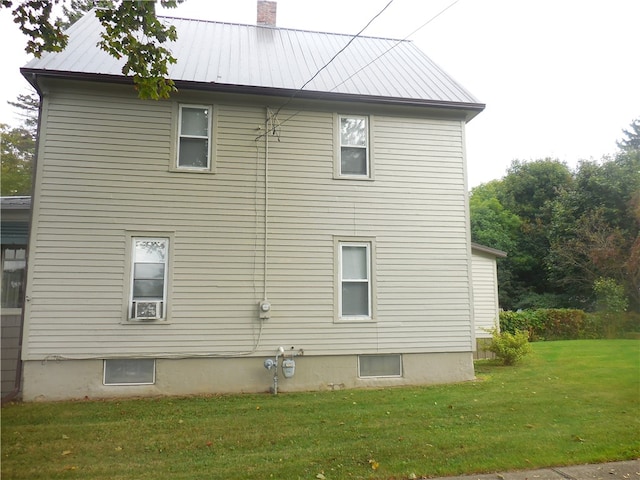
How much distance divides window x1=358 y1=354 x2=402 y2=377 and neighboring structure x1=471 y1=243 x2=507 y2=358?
5322 millimetres

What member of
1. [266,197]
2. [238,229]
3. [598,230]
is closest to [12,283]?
[238,229]

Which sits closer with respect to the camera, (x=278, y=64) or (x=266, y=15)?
(x=278, y=64)

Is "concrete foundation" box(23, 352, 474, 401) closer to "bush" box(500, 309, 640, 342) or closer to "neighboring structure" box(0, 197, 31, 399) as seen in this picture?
"neighboring structure" box(0, 197, 31, 399)

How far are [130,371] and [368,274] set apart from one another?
489 centimetres

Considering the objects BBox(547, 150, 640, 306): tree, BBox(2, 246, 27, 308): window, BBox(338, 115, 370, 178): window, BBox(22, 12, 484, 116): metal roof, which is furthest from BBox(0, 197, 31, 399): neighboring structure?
BBox(547, 150, 640, 306): tree

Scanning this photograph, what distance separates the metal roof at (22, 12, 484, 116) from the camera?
8750mm

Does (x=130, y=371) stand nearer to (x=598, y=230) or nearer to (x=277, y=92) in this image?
(x=277, y=92)

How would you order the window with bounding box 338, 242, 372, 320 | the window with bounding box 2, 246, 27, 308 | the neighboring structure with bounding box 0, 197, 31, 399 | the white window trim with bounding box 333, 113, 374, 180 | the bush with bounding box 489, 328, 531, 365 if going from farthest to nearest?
the bush with bounding box 489, 328, 531, 365
the white window trim with bounding box 333, 113, 374, 180
the window with bounding box 338, 242, 372, 320
the window with bounding box 2, 246, 27, 308
the neighboring structure with bounding box 0, 197, 31, 399

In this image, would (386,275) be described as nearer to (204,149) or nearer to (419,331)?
(419,331)

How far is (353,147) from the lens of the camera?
948cm

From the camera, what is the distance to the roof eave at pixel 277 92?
8180 millimetres

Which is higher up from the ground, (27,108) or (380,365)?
(27,108)

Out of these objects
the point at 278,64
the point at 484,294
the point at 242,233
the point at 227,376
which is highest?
the point at 278,64

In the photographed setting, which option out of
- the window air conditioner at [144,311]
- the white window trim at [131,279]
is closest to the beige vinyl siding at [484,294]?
the white window trim at [131,279]
